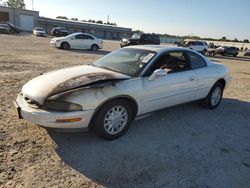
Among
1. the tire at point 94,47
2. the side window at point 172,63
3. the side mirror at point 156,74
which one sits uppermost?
the side window at point 172,63

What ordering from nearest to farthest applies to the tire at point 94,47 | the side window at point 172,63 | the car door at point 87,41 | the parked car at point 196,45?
the side window at point 172,63, the car door at point 87,41, the tire at point 94,47, the parked car at point 196,45

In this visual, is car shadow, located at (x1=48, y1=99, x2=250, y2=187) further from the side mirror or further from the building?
the building

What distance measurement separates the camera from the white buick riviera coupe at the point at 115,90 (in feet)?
12.7

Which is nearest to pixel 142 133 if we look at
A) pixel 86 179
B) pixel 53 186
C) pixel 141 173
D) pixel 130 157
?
pixel 130 157

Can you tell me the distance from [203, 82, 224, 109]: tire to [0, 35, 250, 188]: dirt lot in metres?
0.78

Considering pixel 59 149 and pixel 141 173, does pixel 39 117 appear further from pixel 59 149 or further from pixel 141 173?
pixel 141 173

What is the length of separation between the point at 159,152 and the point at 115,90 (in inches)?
46.3

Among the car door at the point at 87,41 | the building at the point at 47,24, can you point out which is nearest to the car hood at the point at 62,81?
the car door at the point at 87,41

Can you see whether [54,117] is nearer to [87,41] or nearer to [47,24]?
[87,41]

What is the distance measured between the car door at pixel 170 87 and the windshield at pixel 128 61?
8.5 inches

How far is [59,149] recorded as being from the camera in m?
3.98

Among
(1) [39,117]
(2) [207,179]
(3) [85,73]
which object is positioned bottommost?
(2) [207,179]

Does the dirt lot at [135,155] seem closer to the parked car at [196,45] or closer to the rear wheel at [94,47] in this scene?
the rear wheel at [94,47]

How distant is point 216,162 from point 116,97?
179cm
